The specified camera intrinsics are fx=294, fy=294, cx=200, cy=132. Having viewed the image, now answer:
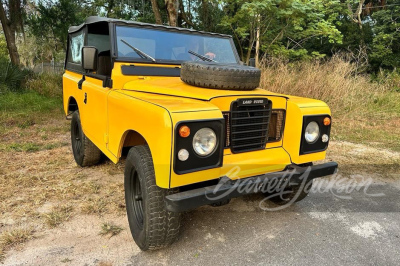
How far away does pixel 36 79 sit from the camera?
11.1 meters

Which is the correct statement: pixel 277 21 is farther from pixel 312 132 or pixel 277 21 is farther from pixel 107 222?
pixel 107 222

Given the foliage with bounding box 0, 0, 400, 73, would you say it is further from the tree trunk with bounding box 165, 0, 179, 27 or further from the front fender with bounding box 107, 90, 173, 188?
the front fender with bounding box 107, 90, 173, 188

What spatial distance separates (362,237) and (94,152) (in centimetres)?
336

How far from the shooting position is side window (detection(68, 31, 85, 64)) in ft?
13.8

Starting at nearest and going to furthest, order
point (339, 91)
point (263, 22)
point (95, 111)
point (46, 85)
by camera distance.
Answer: point (95, 111)
point (339, 91)
point (46, 85)
point (263, 22)

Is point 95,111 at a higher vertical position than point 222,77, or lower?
lower

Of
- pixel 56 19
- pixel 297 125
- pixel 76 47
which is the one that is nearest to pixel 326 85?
pixel 297 125

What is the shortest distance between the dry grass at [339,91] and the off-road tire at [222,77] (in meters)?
5.56

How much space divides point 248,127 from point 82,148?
2.65 meters

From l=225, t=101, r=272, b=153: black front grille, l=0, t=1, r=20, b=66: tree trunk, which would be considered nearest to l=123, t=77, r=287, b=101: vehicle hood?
l=225, t=101, r=272, b=153: black front grille

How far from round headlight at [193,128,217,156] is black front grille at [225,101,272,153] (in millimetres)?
343

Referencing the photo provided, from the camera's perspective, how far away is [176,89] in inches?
103

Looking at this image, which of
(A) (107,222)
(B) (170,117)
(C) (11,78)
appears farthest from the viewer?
(C) (11,78)

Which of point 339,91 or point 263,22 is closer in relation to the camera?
point 339,91
